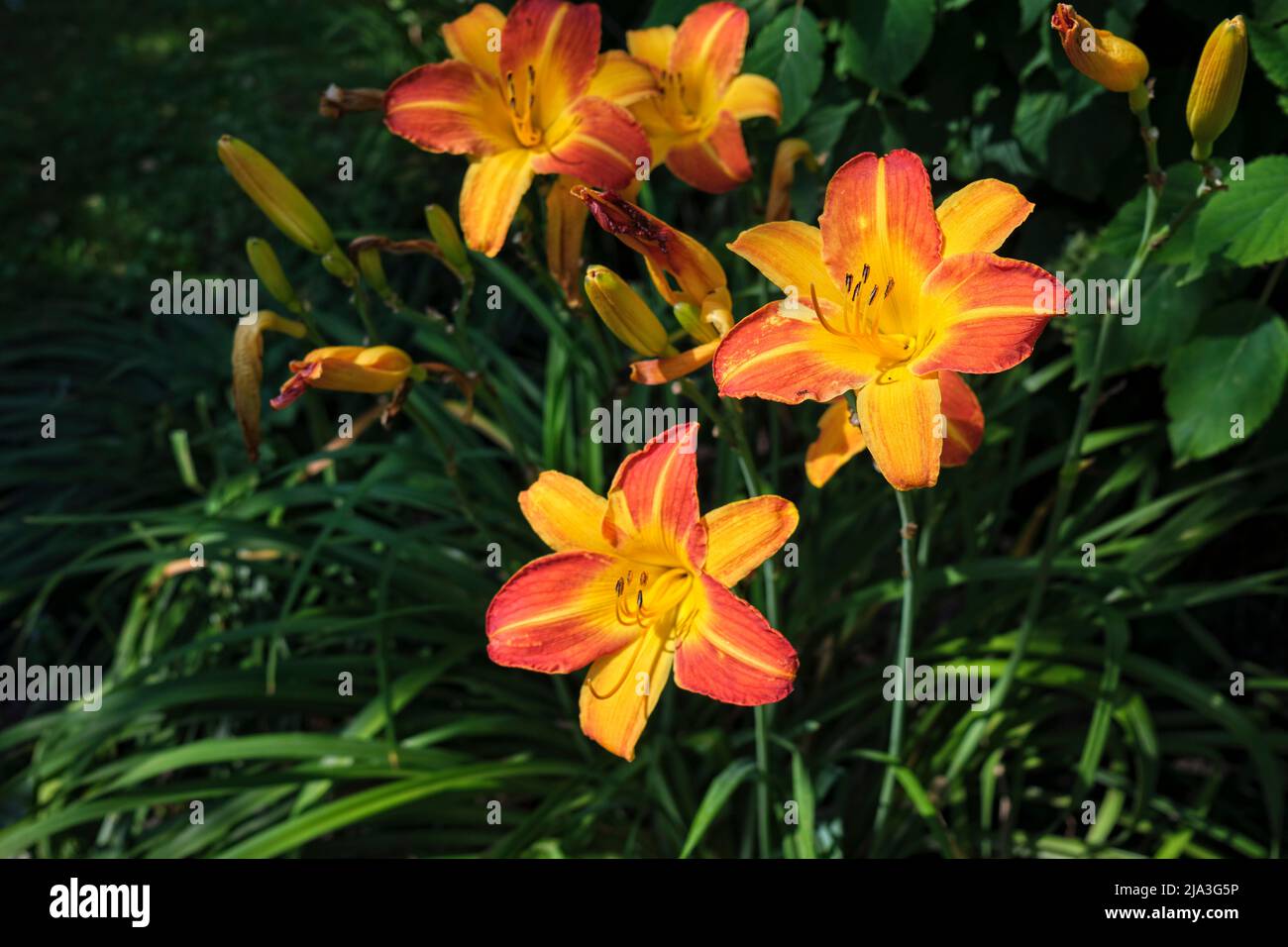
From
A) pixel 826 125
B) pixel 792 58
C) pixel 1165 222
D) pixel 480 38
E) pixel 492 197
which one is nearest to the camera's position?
pixel 492 197

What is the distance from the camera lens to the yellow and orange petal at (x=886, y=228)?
124cm

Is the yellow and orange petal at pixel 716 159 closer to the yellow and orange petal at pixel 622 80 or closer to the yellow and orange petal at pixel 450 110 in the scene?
the yellow and orange petal at pixel 622 80

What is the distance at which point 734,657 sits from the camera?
3.97ft

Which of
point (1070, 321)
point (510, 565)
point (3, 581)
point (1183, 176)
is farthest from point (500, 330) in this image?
point (1183, 176)

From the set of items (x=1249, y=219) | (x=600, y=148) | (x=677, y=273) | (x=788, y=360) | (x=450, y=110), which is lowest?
(x=788, y=360)

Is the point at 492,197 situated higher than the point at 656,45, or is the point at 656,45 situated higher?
the point at 656,45

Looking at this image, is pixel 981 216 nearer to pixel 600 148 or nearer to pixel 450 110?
pixel 600 148

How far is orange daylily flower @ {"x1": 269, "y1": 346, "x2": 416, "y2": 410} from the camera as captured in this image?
141cm

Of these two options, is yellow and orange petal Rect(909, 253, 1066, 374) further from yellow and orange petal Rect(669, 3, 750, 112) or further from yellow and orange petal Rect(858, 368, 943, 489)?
yellow and orange petal Rect(669, 3, 750, 112)

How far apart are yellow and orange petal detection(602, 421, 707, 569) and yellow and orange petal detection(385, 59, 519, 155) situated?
1.93ft

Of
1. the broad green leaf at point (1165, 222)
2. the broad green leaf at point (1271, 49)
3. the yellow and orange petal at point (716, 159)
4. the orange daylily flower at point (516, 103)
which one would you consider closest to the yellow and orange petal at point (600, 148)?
the orange daylily flower at point (516, 103)

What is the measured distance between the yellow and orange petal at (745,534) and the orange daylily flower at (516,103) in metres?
0.52

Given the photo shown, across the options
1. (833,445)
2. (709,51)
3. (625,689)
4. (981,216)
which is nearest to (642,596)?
(625,689)

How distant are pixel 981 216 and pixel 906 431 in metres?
0.27
